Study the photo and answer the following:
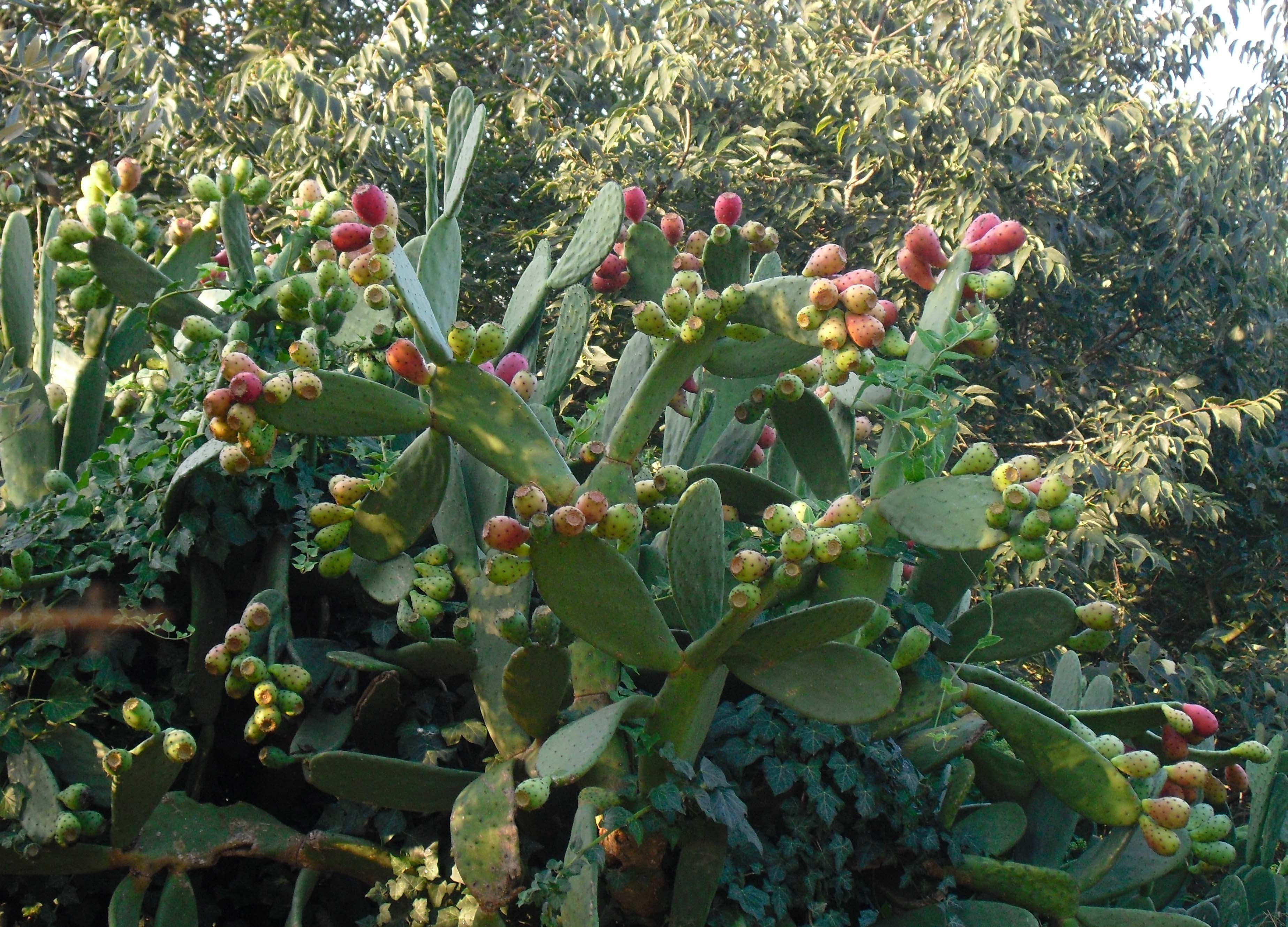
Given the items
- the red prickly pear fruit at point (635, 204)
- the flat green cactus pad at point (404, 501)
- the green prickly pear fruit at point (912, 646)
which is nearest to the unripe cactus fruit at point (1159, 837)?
the green prickly pear fruit at point (912, 646)

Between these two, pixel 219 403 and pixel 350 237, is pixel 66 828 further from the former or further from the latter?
pixel 350 237

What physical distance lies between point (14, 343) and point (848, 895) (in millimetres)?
1754

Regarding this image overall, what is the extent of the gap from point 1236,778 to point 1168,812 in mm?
380

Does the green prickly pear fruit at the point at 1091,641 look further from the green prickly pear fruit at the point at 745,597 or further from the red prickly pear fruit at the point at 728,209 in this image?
the red prickly pear fruit at the point at 728,209

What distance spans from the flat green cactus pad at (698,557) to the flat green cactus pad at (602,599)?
49 millimetres

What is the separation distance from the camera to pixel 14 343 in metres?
2.10

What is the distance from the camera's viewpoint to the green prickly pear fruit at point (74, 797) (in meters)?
1.60

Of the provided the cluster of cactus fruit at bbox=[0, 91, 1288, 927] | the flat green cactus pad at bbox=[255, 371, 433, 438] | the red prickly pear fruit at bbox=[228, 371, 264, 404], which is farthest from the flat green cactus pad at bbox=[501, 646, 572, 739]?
the red prickly pear fruit at bbox=[228, 371, 264, 404]

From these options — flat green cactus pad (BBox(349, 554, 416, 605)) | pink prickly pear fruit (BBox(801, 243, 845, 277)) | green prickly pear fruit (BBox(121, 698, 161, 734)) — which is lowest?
green prickly pear fruit (BBox(121, 698, 161, 734))

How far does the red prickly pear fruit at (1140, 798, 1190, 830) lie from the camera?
5.32 feet

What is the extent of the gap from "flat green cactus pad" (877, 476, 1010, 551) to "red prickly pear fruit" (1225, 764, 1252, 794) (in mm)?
787

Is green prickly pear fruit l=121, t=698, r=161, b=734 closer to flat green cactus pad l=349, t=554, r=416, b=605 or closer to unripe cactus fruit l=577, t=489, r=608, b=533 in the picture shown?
flat green cactus pad l=349, t=554, r=416, b=605

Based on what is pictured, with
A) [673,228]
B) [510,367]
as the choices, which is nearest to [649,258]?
[673,228]

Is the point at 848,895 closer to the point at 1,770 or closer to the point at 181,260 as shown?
the point at 1,770
